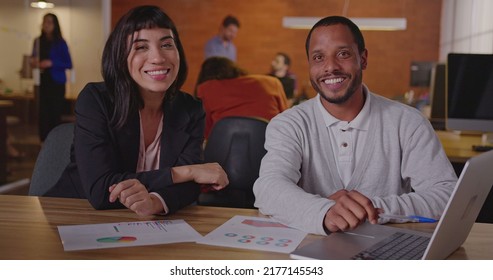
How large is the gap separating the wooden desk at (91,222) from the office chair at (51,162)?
24cm

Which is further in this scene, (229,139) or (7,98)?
(7,98)

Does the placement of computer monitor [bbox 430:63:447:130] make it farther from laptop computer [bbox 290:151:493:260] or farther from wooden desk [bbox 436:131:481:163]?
laptop computer [bbox 290:151:493:260]

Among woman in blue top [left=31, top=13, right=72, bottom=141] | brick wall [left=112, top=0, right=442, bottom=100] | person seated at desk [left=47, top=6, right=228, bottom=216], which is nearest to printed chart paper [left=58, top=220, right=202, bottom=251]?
person seated at desk [left=47, top=6, right=228, bottom=216]

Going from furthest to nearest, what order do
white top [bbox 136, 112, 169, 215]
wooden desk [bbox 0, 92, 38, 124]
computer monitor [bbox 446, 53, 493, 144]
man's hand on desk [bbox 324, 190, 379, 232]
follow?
wooden desk [bbox 0, 92, 38, 124] → computer monitor [bbox 446, 53, 493, 144] → white top [bbox 136, 112, 169, 215] → man's hand on desk [bbox 324, 190, 379, 232]

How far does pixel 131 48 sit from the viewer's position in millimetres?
1730

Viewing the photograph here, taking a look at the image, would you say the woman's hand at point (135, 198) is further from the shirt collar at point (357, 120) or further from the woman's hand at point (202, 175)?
the shirt collar at point (357, 120)

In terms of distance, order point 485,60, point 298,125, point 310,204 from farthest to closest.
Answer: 1. point 485,60
2. point 298,125
3. point 310,204

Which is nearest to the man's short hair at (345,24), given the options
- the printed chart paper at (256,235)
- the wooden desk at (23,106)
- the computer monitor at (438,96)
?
the printed chart paper at (256,235)

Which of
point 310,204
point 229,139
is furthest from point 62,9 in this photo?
point 310,204

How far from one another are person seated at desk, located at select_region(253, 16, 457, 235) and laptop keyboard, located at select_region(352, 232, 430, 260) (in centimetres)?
35

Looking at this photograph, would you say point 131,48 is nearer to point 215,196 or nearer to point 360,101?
point 360,101

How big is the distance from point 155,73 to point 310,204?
0.67 m

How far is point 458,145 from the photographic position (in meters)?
3.15

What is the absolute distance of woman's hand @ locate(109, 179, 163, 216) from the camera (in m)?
1.44
